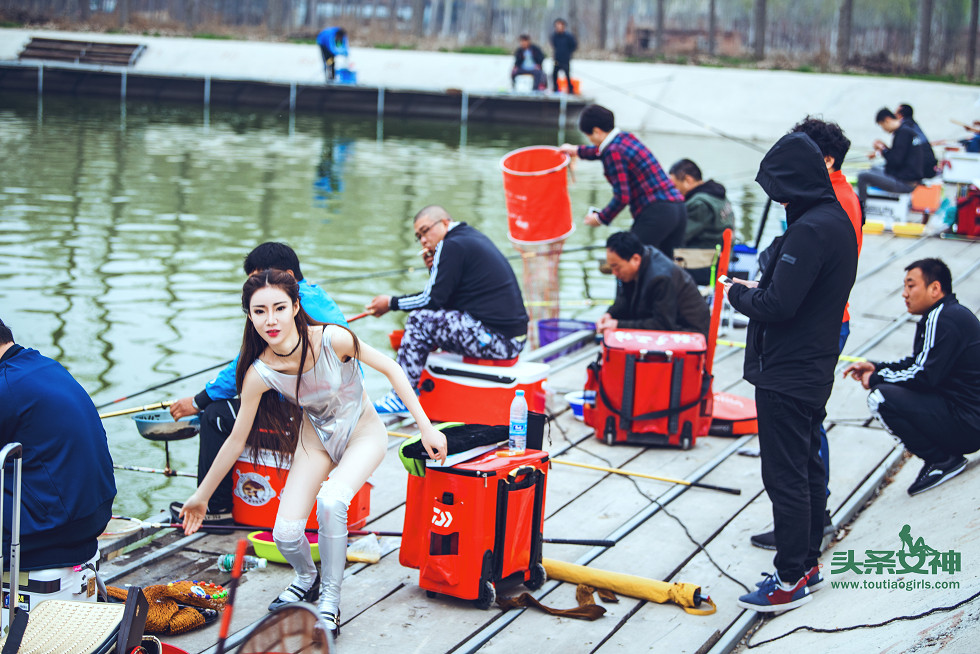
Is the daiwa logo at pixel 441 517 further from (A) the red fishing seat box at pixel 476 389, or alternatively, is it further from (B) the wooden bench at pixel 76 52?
(B) the wooden bench at pixel 76 52

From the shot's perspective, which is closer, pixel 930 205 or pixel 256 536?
pixel 256 536

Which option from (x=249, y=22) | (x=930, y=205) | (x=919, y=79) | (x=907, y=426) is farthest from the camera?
(x=249, y=22)

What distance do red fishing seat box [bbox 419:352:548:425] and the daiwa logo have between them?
1.90m

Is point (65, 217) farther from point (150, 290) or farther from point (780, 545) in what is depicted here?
point (780, 545)

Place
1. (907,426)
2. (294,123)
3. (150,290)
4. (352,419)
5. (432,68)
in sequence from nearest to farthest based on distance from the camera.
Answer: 1. (352,419)
2. (907,426)
3. (150,290)
4. (294,123)
5. (432,68)

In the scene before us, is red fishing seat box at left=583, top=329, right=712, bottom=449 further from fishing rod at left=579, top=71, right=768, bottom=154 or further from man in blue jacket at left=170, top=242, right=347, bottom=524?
fishing rod at left=579, top=71, right=768, bottom=154

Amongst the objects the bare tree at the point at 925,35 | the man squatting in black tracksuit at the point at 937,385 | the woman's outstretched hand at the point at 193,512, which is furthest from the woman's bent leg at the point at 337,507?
the bare tree at the point at 925,35

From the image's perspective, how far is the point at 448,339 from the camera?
5.68 meters

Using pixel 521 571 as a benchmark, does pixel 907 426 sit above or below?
above

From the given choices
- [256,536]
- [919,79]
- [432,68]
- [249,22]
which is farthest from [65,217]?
[249,22]

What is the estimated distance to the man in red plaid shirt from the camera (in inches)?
261

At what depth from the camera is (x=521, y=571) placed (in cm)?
377


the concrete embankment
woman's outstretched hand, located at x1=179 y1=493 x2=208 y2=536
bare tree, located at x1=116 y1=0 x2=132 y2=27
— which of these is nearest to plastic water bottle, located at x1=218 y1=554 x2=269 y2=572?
woman's outstretched hand, located at x1=179 y1=493 x2=208 y2=536

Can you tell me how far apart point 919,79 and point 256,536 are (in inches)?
1060
